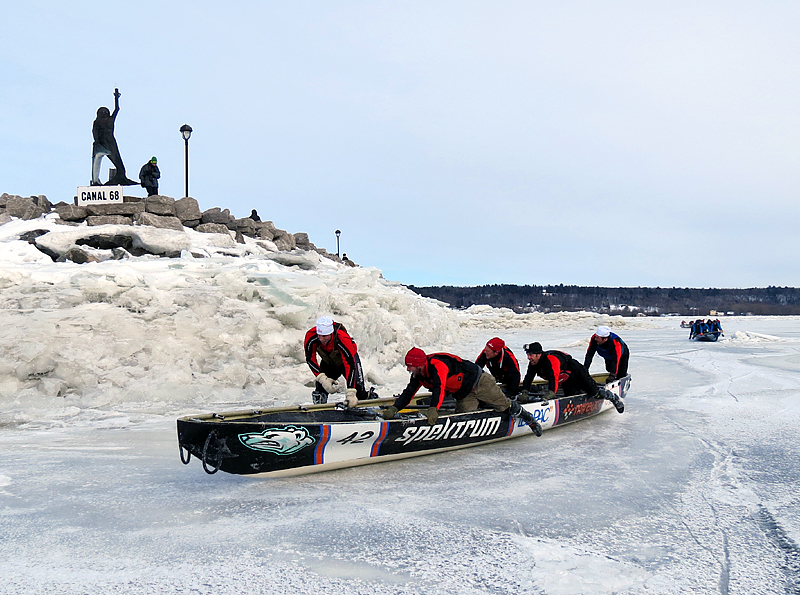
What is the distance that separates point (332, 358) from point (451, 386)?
7.96ft

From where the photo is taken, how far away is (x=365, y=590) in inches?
129

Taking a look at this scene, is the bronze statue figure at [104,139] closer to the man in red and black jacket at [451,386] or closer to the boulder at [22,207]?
the boulder at [22,207]

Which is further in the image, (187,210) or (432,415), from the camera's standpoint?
(187,210)

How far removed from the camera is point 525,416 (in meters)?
7.14

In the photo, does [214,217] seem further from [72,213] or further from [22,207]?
[22,207]

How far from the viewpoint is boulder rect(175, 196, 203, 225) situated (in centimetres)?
2109

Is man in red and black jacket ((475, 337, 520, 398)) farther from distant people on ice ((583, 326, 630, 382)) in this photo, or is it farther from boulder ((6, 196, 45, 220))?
boulder ((6, 196, 45, 220))

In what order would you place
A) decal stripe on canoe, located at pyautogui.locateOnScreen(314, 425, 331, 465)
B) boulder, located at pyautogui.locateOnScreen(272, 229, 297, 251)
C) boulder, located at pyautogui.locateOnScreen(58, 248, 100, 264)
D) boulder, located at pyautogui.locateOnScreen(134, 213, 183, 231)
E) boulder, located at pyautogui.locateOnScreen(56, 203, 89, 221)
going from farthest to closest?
boulder, located at pyautogui.locateOnScreen(272, 229, 297, 251) < boulder, located at pyautogui.locateOnScreen(56, 203, 89, 221) < boulder, located at pyautogui.locateOnScreen(134, 213, 183, 231) < boulder, located at pyautogui.locateOnScreen(58, 248, 100, 264) < decal stripe on canoe, located at pyautogui.locateOnScreen(314, 425, 331, 465)

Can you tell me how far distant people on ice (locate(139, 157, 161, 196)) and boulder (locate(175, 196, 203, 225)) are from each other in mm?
1338

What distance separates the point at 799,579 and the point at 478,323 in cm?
3869

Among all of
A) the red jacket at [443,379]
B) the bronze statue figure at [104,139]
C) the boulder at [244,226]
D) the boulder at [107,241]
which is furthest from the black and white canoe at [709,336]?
the bronze statue figure at [104,139]

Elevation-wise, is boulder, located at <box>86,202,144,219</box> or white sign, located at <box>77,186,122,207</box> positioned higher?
white sign, located at <box>77,186,122,207</box>

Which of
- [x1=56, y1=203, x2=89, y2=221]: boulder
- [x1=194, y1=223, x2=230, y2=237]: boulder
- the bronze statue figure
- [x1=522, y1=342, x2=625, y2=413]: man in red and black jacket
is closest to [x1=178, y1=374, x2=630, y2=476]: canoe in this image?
[x1=522, y1=342, x2=625, y2=413]: man in red and black jacket

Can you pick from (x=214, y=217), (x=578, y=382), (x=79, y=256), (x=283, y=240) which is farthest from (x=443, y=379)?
(x=283, y=240)
